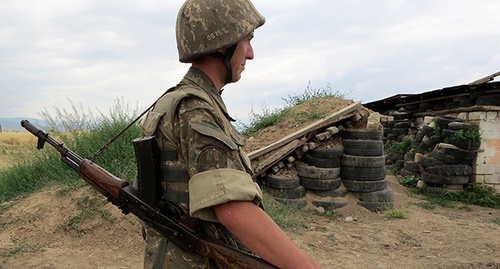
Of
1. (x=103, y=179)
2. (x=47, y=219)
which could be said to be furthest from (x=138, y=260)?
(x=103, y=179)

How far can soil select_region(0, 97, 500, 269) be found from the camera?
4820mm

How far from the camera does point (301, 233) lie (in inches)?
226

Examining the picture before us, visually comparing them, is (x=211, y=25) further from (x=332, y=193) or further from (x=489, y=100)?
(x=489, y=100)

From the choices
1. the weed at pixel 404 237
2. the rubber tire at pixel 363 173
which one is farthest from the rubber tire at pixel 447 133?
the weed at pixel 404 237

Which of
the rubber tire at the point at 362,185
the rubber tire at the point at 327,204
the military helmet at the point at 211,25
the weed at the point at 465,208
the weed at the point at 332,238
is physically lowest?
the weed at the point at 465,208

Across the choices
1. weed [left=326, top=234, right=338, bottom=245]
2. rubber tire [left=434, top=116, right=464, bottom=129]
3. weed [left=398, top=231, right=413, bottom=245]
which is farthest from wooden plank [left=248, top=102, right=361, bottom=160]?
rubber tire [left=434, top=116, right=464, bottom=129]

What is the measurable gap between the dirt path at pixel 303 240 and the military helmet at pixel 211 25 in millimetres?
3769

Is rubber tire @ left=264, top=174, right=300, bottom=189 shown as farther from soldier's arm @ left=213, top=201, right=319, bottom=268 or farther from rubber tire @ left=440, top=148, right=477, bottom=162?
soldier's arm @ left=213, top=201, right=319, bottom=268

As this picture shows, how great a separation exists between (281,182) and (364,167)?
63.6 inches

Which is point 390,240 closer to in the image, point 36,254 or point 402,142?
point 36,254

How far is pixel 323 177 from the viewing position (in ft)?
22.8

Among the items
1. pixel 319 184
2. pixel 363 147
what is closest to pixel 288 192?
pixel 319 184

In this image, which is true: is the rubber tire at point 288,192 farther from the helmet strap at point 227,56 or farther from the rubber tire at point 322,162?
the helmet strap at point 227,56

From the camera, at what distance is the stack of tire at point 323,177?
6926 millimetres
